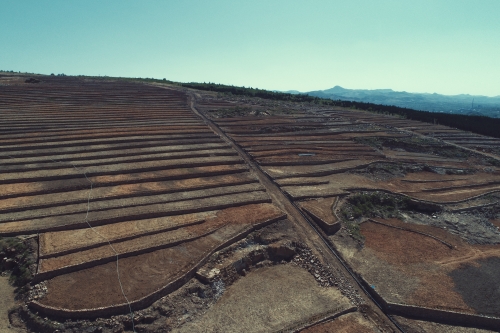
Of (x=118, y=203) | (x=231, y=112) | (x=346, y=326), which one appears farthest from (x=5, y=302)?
(x=231, y=112)

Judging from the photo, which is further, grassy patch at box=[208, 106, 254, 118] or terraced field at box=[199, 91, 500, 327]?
grassy patch at box=[208, 106, 254, 118]

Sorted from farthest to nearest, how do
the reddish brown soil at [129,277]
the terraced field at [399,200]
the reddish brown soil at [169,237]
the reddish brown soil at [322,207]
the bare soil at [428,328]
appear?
the reddish brown soil at [322,207], the terraced field at [399,200], the reddish brown soil at [169,237], the bare soil at [428,328], the reddish brown soil at [129,277]

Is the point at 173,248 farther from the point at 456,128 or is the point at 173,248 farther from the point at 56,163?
the point at 456,128

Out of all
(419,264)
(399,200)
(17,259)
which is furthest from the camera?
(399,200)

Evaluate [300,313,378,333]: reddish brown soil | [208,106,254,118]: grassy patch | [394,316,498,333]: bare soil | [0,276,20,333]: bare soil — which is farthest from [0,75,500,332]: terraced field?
[208,106,254,118]: grassy patch

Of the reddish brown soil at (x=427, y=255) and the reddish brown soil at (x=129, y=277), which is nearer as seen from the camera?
the reddish brown soil at (x=129, y=277)

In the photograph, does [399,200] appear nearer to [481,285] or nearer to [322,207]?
[322,207]

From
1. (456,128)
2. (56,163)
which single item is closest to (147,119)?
(56,163)

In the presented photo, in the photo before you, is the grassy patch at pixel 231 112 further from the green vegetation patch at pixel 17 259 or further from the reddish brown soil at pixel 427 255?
the green vegetation patch at pixel 17 259

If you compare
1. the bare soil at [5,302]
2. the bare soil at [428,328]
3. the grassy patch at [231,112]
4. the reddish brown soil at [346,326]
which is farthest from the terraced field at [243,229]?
the grassy patch at [231,112]

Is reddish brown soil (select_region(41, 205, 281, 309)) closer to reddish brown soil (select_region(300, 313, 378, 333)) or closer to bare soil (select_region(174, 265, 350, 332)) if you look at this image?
bare soil (select_region(174, 265, 350, 332))

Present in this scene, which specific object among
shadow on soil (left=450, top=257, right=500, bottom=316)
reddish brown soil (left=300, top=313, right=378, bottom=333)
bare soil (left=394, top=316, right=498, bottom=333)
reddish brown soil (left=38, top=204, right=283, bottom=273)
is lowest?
bare soil (left=394, top=316, right=498, bottom=333)

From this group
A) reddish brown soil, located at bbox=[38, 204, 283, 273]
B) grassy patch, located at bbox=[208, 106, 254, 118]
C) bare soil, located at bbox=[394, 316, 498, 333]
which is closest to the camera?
bare soil, located at bbox=[394, 316, 498, 333]
